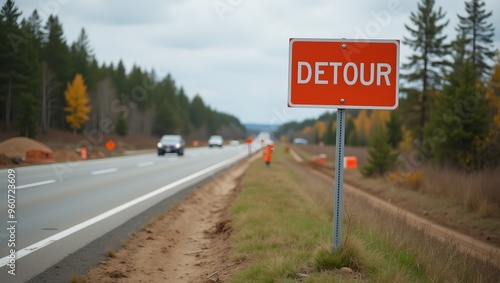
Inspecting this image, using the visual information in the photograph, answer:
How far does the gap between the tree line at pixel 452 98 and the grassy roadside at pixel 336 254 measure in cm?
1390

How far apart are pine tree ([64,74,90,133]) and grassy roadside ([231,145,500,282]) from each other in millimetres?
58609

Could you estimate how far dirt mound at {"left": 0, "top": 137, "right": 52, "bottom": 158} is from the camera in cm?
2300

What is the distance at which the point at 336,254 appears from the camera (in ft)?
17.7

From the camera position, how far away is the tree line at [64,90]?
1758cm

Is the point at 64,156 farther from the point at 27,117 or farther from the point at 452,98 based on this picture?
the point at 452,98

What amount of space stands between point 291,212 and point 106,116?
77.5 metres

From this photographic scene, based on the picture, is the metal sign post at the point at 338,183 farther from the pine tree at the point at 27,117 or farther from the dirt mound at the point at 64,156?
the dirt mound at the point at 64,156

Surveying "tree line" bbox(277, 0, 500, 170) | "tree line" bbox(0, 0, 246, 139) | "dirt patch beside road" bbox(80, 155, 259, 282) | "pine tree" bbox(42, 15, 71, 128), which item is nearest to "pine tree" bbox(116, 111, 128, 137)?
"tree line" bbox(0, 0, 246, 139)

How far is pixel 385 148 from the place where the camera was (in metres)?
26.8

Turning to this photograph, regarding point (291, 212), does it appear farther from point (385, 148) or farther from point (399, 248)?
point (385, 148)

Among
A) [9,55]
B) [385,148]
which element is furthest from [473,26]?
[9,55]

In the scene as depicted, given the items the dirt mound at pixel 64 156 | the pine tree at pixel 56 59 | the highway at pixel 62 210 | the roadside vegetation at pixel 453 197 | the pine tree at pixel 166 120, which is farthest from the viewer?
the pine tree at pixel 166 120

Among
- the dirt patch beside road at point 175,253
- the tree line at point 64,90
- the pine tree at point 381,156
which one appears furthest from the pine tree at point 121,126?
the dirt patch beside road at point 175,253

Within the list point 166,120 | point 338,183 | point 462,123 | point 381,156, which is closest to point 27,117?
point 381,156
